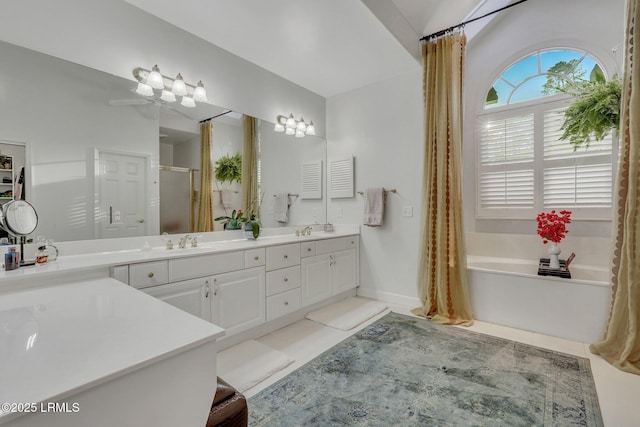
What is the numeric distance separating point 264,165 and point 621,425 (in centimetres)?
320

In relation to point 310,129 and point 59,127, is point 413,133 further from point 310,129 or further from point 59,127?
Answer: point 59,127

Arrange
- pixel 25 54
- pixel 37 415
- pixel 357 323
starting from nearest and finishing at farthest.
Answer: pixel 37 415
pixel 25 54
pixel 357 323

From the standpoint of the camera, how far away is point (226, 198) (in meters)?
2.82

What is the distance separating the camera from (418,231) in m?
3.23

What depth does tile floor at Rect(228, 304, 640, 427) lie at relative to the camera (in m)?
1.63

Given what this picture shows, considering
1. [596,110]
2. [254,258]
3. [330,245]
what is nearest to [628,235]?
[596,110]

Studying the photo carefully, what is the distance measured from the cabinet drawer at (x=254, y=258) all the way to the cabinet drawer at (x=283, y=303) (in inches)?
13.2

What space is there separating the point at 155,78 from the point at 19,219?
129cm

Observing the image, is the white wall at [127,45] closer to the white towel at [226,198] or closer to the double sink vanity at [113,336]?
the white towel at [226,198]

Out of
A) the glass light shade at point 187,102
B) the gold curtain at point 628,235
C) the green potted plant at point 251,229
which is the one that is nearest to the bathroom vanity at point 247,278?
the green potted plant at point 251,229

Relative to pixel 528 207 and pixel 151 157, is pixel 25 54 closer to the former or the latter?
pixel 151 157

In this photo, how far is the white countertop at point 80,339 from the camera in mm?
566

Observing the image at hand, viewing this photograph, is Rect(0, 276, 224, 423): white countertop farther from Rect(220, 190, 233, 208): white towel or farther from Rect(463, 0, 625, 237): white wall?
Rect(463, 0, 625, 237): white wall

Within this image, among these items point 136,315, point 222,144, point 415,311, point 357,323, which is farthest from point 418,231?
point 136,315
